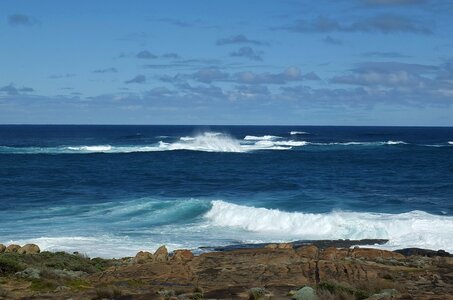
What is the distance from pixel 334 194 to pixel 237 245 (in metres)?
17.1

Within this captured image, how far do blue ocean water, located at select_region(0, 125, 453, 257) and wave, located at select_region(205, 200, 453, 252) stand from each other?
0.05 m

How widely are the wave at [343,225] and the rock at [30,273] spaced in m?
15.5

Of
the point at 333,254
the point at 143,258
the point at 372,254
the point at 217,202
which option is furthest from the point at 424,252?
the point at 217,202

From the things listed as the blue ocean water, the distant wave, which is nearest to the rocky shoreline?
the distant wave

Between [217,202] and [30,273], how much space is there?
21.6 metres

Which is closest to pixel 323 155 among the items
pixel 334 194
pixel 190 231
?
pixel 334 194

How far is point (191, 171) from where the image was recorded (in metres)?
57.9

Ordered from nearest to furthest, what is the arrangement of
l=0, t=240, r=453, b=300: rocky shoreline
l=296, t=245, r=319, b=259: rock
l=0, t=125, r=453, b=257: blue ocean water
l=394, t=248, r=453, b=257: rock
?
1. l=0, t=240, r=453, b=300: rocky shoreline
2. l=296, t=245, r=319, b=259: rock
3. l=394, t=248, r=453, b=257: rock
4. l=0, t=125, r=453, b=257: blue ocean water

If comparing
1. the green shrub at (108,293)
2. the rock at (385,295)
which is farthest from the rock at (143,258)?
the rock at (385,295)

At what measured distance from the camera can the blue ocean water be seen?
28922 millimetres

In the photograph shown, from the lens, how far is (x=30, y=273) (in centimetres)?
1559

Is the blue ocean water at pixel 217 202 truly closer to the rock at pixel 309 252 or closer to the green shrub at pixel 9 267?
the rock at pixel 309 252

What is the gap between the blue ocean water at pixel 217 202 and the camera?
2892cm

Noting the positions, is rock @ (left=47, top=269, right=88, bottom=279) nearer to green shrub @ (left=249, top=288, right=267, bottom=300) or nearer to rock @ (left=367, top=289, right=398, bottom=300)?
green shrub @ (left=249, top=288, right=267, bottom=300)
